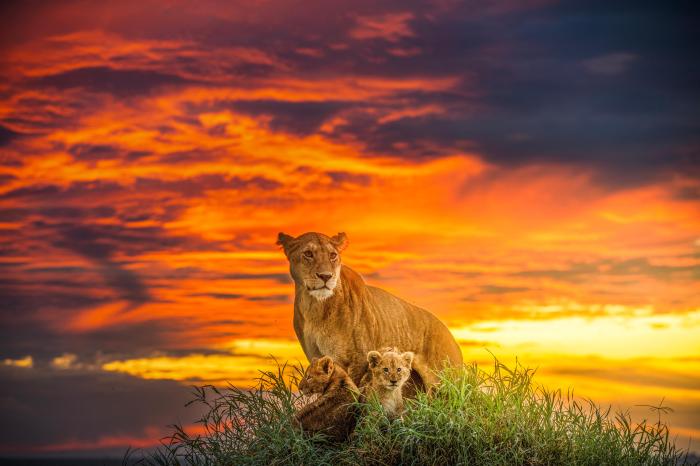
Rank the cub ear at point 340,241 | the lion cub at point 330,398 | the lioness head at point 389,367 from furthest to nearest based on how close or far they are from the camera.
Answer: the cub ear at point 340,241 < the lion cub at point 330,398 < the lioness head at point 389,367

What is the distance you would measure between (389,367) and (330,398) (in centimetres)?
74

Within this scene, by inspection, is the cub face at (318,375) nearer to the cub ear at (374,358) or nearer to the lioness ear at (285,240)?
the cub ear at (374,358)

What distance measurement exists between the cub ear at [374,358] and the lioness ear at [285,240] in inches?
69.5

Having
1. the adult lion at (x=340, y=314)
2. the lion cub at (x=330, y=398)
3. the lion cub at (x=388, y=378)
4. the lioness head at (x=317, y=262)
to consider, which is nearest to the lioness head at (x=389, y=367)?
the lion cub at (x=388, y=378)

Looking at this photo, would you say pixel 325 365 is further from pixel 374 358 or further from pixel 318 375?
pixel 374 358

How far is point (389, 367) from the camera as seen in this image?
35.1ft

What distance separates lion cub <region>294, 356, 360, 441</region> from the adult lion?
574 millimetres

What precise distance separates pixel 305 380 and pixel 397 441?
1.14m

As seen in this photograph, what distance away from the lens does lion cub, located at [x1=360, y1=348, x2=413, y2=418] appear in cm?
1072

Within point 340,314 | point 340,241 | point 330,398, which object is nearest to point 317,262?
point 340,241

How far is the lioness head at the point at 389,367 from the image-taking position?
35.1ft

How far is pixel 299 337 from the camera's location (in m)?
12.3

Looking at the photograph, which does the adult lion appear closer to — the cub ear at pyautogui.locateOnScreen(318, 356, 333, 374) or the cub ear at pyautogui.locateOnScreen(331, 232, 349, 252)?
the cub ear at pyautogui.locateOnScreen(331, 232, 349, 252)

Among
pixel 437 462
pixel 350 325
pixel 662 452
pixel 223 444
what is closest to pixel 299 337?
pixel 350 325
